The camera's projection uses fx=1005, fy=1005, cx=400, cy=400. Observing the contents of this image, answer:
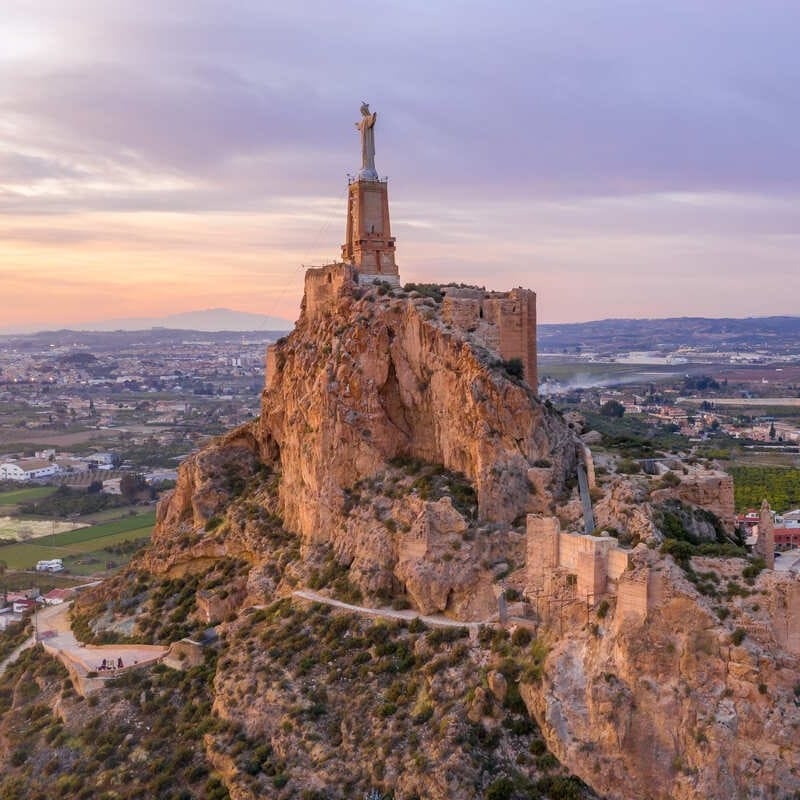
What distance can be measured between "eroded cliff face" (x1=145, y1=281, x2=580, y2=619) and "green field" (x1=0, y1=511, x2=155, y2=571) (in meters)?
28.0

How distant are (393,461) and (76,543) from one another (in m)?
44.6

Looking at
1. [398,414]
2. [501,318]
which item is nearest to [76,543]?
[398,414]

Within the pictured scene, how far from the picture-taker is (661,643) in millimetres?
28375

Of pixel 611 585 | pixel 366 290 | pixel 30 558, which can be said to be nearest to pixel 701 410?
pixel 30 558

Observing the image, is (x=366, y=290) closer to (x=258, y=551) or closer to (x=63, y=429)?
(x=258, y=551)

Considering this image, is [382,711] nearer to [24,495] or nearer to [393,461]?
[393,461]

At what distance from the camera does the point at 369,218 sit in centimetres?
4597

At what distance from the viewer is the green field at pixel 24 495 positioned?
9618 cm

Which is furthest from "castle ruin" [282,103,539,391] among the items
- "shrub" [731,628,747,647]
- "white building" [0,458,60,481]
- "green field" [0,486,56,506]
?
"white building" [0,458,60,481]

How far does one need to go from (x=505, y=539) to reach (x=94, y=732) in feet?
55.8

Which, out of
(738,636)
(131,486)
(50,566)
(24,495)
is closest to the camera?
(738,636)

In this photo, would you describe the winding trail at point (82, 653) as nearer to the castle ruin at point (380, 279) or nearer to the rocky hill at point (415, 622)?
the rocky hill at point (415, 622)

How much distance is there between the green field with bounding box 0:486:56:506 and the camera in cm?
9618

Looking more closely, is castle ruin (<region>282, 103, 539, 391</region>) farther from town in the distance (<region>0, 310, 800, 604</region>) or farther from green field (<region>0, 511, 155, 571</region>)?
green field (<region>0, 511, 155, 571</region>)
